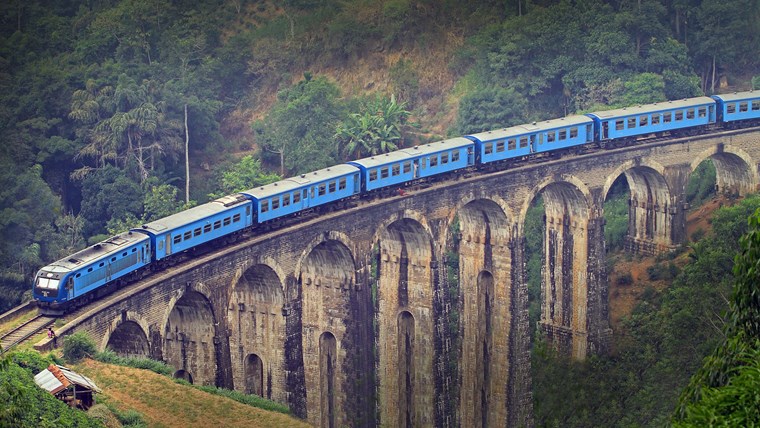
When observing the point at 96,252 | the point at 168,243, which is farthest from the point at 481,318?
the point at 96,252

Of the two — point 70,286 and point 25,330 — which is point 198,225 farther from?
point 25,330

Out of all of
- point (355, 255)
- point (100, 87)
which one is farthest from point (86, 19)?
point (355, 255)

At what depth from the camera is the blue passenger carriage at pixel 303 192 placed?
210 feet

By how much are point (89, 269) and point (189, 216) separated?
7.20 meters

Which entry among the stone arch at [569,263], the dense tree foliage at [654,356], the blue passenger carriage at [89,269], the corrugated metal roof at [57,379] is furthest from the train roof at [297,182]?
the dense tree foliage at [654,356]

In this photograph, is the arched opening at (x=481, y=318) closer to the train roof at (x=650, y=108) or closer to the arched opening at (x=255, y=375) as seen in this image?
the train roof at (x=650, y=108)

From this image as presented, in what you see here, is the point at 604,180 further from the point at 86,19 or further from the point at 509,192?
the point at 86,19

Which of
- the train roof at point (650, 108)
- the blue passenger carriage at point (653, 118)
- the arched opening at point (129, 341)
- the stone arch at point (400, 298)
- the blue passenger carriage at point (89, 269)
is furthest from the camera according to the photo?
the train roof at point (650, 108)

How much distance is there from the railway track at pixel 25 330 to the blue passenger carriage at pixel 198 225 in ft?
19.9

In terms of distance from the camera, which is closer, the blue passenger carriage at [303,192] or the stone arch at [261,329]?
the blue passenger carriage at [303,192]

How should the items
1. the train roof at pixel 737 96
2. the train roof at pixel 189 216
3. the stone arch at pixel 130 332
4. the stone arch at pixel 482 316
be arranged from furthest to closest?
the train roof at pixel 737 96, the stone arch at pixel 482 316, the train roof at pixel 189 216, the stone arch at pixel 130 332

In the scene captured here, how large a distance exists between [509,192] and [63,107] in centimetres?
3261

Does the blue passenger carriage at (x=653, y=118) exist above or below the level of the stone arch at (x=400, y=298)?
above

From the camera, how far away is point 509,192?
74938 mm
